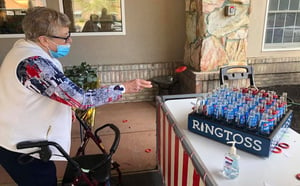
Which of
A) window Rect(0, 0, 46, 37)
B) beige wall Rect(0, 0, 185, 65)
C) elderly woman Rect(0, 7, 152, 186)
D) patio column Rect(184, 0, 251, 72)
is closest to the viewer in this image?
elderly woman Rect(0, 7, 152, 186)

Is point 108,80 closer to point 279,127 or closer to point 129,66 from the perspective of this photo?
point 129,66

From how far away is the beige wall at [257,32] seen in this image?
381 cm

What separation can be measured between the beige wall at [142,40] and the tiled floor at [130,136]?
0.82 metres

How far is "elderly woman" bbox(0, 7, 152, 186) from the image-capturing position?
1.29 m

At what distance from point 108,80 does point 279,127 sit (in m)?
3.29

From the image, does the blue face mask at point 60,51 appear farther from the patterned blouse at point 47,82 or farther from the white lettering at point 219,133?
the white lettering at point 219,133

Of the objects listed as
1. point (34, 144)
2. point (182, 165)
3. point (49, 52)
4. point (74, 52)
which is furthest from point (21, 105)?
point (74, 52)

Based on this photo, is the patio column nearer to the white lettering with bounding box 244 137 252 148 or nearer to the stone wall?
the stone wall

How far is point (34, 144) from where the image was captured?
4.51 feet

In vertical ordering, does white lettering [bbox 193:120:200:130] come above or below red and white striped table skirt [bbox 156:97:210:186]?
above

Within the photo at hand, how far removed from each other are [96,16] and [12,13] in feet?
4.07

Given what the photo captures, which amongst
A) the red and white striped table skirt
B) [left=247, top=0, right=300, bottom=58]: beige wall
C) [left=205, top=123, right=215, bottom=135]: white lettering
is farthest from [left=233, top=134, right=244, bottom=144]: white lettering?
[left=247, top=0, right=300, bottom=58]: beige wall

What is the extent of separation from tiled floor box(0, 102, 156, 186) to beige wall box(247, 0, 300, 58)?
1.85 m

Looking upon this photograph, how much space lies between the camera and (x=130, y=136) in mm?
3154
